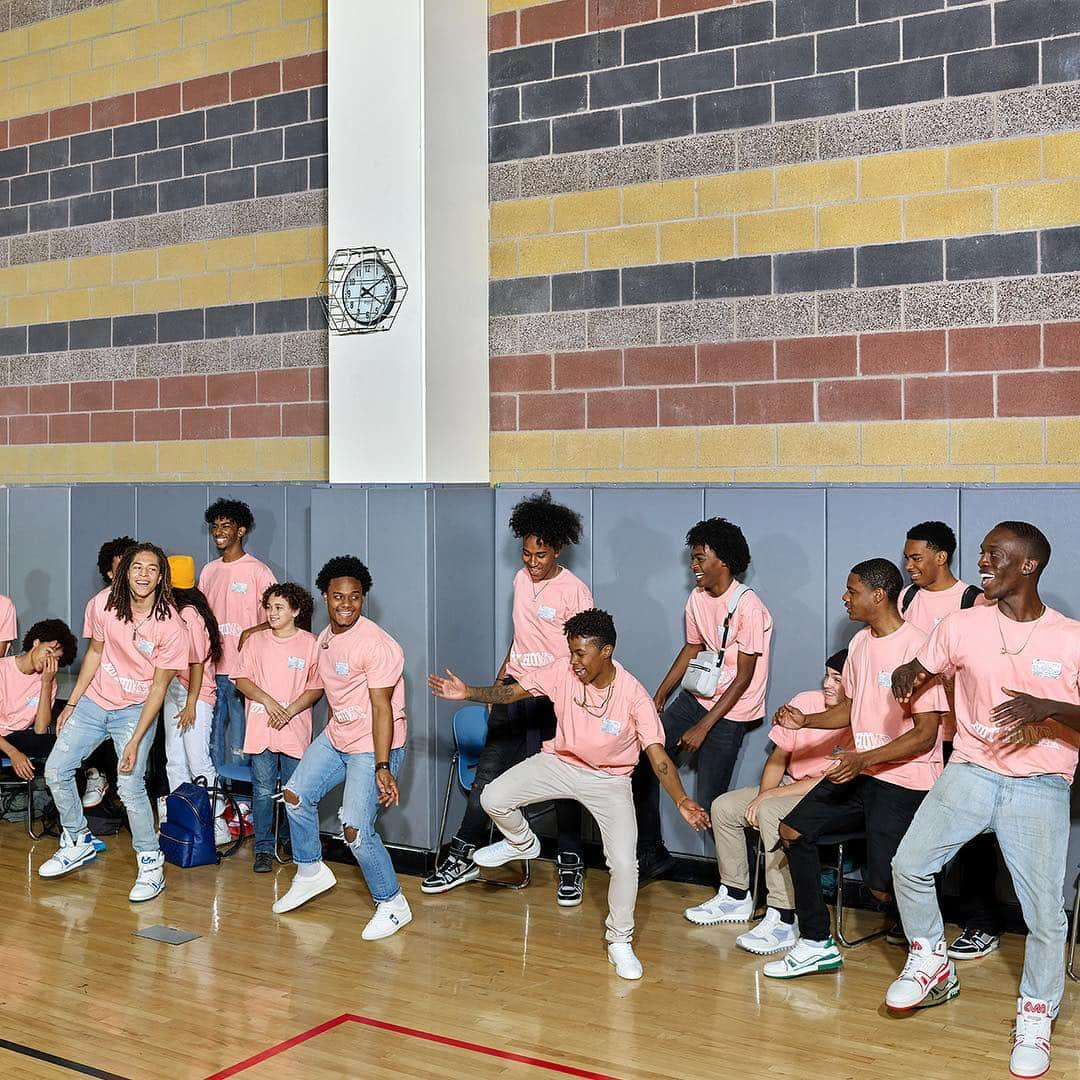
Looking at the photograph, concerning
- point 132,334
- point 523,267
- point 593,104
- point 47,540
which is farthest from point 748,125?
point 47,540

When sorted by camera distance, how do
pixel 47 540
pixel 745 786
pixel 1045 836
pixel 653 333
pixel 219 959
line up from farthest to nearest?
pixel 47 540 < pixel 653 333 < pixel 745 786 < pixel 219 959 < pixel 1045 836

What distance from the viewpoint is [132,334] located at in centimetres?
954

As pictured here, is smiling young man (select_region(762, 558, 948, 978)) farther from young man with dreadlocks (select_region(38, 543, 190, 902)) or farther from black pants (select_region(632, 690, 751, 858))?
young man with dreadlocks (select_region(38, 543, 190, 902))

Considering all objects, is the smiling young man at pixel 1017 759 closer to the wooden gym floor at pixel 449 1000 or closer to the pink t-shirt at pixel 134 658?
the wooden gym floor at pixel 449 1000

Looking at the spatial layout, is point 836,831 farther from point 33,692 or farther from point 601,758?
point 33,692

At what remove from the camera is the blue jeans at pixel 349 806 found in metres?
6.22

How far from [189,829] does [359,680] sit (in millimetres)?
1641

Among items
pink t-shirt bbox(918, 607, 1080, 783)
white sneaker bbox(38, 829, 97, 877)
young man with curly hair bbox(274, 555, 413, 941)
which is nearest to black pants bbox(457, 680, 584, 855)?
young man with curly hair bbox(274, 555, 413, 941)

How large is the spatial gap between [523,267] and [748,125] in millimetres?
1521

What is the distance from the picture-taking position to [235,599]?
8266 millimetres

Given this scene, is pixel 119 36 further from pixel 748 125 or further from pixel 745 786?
pixel 745 786

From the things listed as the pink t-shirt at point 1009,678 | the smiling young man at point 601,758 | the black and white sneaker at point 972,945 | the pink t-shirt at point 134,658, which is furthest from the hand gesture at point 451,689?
the black and white sneaker at point 972,945

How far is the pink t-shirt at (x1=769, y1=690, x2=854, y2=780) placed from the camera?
631 cm

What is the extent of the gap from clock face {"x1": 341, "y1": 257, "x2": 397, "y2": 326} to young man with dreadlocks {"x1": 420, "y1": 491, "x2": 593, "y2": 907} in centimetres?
141
